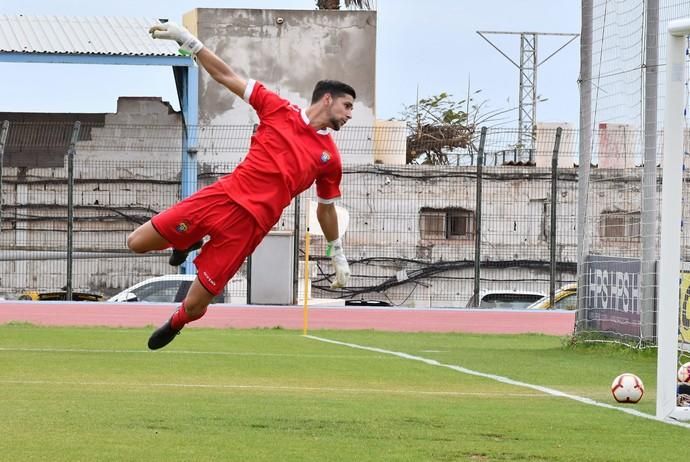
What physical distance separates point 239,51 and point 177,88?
16.7 ft

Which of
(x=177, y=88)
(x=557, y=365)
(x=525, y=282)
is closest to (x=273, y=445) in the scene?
(x=557, y=365)

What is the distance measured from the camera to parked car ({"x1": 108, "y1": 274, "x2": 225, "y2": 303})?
25938 millimetres

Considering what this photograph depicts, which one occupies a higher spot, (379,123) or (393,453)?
(379,123)

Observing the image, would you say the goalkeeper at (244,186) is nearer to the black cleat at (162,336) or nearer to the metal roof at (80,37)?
the black cleat at (162,336)

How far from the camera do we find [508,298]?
27.9 metres

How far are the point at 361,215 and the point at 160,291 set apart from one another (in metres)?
4.29

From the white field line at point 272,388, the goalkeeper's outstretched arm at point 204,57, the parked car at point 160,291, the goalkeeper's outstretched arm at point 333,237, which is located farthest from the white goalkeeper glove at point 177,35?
the parked car at point 160,291

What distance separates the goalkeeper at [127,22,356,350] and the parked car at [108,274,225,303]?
15.3 meters

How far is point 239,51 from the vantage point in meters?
42.1

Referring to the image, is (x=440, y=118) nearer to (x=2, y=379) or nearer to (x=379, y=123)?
(x=379, y=123)

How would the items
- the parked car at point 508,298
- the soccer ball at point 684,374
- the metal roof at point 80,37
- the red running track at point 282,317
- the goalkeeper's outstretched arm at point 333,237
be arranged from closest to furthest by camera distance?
1. the soccer ball at point 684,374
2. the goalkeeper's outstretched arm at point 333,237
3. the red running track at point 282,317
4. the parked car at point 508,298
5. the metal roof at point 80,37

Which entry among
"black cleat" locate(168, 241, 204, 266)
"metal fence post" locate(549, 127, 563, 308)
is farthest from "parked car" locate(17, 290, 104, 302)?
"black cleat" locate(168, 241, 204, 266)

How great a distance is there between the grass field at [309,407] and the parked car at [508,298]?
9613mm

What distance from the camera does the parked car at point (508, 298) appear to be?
27172mm
